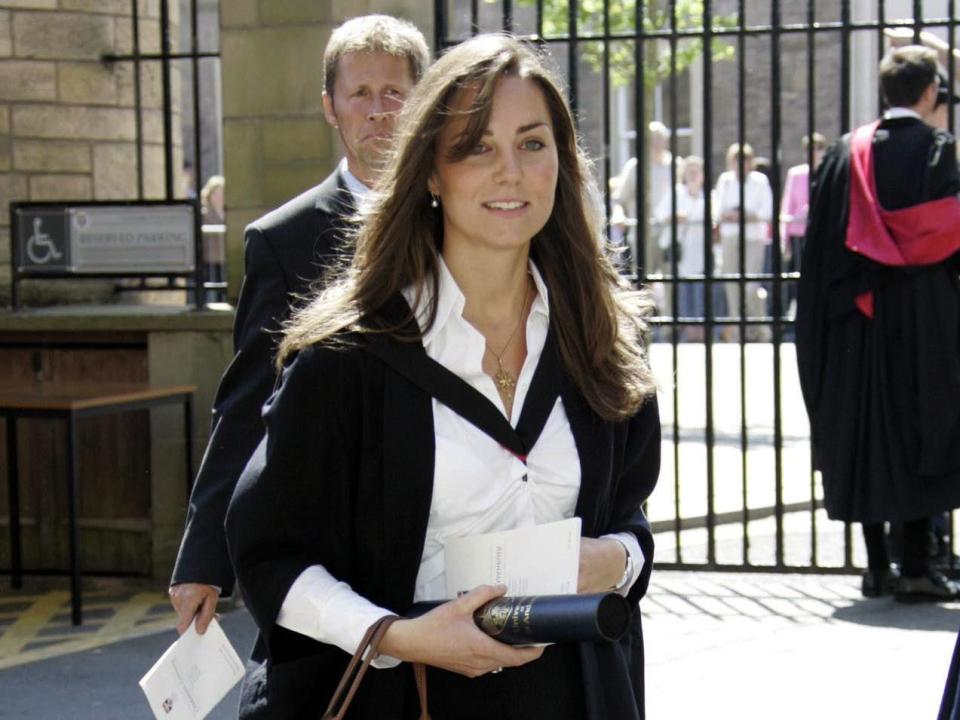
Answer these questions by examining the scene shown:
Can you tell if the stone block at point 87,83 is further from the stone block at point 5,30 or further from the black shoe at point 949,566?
the black shoe at point 949,566

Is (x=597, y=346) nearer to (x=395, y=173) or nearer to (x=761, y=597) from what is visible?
(x=395, y=173)

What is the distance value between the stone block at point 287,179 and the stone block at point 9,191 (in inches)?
54.9

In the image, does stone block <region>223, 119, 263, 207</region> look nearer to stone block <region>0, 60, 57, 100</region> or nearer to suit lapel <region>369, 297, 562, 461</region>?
stone block <region>0, 60, 57, 100</region>

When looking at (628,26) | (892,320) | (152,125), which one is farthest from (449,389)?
(628,26)

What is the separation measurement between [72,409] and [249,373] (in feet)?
10.8

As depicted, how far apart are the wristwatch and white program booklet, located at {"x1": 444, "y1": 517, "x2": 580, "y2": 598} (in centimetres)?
19

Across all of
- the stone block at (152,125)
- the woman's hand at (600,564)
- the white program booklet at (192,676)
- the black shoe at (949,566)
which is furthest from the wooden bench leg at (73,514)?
Result: the woman's hand at (600,564)

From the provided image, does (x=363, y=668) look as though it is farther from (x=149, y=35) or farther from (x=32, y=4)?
(x=149, y=35)

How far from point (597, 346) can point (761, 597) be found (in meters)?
4.46

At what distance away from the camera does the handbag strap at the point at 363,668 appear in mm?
Answer: 2377

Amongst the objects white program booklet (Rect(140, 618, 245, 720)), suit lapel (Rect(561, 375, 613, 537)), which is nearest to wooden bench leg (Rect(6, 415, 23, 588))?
white program booklet (Rect(140, 618, 245, 720))

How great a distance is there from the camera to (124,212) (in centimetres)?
718

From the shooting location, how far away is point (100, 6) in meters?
7.75

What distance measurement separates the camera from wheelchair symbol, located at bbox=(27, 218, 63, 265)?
287 inches
